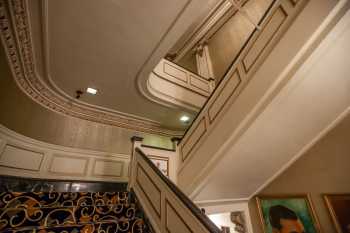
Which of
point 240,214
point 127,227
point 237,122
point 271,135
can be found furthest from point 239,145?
point 240,214

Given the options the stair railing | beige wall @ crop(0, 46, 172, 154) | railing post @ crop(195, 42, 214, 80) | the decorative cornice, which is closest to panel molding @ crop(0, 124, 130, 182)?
beige wall @ crop(0, 46, 172, 154)

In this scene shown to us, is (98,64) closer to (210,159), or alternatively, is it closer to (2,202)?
(2,202)

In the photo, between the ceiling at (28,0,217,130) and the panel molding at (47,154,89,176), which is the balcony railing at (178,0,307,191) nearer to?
the ceiling at (28,0,217,130)

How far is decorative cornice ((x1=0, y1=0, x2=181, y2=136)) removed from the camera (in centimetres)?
225

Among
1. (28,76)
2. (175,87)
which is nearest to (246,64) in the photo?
(175,87)

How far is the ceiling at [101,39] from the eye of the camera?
2.22 m

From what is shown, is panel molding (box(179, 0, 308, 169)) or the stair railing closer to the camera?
the stair railing

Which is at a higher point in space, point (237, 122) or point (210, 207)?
point (237, 122)

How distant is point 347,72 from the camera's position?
6.08 feet

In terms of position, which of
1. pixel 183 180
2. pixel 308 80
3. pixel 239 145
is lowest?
pixel 183 180

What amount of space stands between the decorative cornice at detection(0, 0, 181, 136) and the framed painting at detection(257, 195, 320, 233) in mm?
3048

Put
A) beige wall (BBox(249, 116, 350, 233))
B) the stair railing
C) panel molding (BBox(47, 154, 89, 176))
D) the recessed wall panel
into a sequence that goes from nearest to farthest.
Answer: the stair railing → beige wall (BBox(249, 116, 350, 233)) → the recessed wall panel → panel molding (BBox(47, 154, 89, 176))

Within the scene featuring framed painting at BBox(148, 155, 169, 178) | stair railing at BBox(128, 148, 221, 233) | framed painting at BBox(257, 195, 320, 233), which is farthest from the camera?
framed painting at BBox(148, 155, 169, 178)

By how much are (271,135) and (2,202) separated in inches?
114
